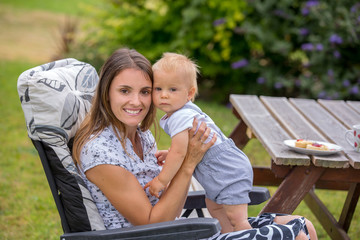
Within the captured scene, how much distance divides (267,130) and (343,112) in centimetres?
83

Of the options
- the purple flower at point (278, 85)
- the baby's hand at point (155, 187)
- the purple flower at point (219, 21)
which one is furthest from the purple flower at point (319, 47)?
the baby's hand at point (155, 187)

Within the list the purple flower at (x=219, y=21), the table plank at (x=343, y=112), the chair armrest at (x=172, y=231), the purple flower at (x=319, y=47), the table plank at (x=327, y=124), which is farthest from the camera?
the purple flower at (x=219, y=21)

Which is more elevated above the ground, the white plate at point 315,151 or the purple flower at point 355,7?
the purple flower at point 355,7

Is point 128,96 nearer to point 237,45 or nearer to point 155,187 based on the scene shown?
point 155,187

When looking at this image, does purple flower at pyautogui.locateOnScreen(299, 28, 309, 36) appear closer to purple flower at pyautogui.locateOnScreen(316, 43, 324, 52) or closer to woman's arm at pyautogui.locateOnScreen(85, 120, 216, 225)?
purple flower at pyautogui.locateOnScreen(316, 43, 324, 52)

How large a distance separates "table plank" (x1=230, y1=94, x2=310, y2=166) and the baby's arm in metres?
0.56

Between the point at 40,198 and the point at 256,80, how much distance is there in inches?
181

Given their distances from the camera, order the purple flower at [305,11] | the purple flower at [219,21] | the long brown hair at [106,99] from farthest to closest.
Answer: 1. the purple flower at [219,21]
2. the purple flower at [305,11]
3. the long brown hair at [106,99]

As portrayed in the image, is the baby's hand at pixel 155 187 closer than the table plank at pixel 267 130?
Yes

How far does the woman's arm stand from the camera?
199 cm

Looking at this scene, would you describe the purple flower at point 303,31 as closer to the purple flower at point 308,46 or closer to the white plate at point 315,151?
the purple flower at point 308,46

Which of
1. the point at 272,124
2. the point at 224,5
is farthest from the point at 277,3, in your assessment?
the point at 272,124

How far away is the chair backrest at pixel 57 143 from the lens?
2.01 meters

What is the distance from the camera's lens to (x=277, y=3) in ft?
23.3
